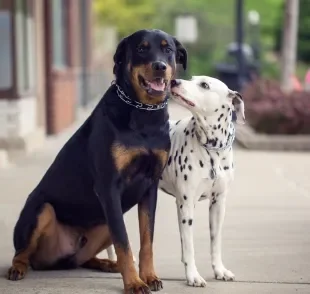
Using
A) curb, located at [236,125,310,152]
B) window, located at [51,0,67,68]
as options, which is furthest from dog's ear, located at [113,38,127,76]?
window, located at [51,0,67,68]

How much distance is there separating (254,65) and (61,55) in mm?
15203

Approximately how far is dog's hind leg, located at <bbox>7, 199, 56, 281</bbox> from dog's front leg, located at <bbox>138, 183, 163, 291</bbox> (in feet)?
2.24

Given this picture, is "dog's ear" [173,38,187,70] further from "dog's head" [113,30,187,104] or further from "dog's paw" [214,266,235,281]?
"dog's paw" [214,266,235,281]

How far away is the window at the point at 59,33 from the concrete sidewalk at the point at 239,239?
269 inches

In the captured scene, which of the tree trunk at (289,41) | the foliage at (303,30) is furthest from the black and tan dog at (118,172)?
the foliage at (303,30)

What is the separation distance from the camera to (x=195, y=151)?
18.2 ft

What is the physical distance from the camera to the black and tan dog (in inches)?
206

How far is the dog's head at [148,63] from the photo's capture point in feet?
16.8

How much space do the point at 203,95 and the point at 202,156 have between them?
0.43 m

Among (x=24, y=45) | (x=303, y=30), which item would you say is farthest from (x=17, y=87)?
(x=303, y=30)

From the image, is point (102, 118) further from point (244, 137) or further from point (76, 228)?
point (244, 137)

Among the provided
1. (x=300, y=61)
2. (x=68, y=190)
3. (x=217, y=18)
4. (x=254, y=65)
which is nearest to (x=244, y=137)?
(x=68, y=190)

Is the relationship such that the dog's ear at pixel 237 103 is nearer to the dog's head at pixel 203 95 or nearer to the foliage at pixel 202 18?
the dog's head at pixel 203 95

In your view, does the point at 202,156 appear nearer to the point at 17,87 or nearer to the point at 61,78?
the point at 17,87
